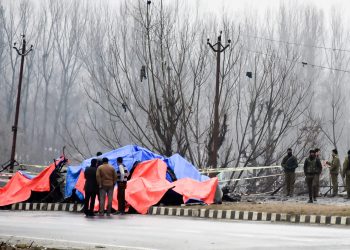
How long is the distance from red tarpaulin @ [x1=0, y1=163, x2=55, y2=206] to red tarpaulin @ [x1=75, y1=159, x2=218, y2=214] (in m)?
1.70

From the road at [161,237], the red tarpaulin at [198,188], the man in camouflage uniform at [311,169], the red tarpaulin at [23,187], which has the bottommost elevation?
the red tarpaulin at [23,187]

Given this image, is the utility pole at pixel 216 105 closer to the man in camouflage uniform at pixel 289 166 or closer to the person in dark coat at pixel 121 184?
the man in camouflage uniform at pixel 289 166

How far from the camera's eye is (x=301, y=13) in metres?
74.0

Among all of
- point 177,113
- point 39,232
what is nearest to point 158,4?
point 177,113

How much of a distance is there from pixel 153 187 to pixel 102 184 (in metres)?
2.85

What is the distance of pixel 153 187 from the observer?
23.0 meters

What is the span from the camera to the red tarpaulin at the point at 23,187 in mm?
25328

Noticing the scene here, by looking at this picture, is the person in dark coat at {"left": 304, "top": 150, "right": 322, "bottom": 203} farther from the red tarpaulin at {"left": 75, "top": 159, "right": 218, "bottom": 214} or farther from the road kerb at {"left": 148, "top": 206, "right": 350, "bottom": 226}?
the road kerb at {"left": 148, "top": 206, "right": 350, "bottom": 226}

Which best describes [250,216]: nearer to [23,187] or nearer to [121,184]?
[121,184]

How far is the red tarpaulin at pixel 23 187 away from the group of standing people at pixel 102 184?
178 inches

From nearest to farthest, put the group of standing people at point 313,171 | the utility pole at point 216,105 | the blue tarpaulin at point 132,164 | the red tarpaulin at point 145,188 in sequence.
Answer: the red tarpaulin at point 145,188 < the blue tarpaulin at point 132,164 < the group of standing people at point 313,171 < the utility pole at point 216,105

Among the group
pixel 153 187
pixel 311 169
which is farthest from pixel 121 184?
pixel 311 169

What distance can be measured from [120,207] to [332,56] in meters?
57.2

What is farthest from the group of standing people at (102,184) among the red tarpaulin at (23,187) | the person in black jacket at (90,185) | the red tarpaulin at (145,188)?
the red tarpaulin at (23,187)
